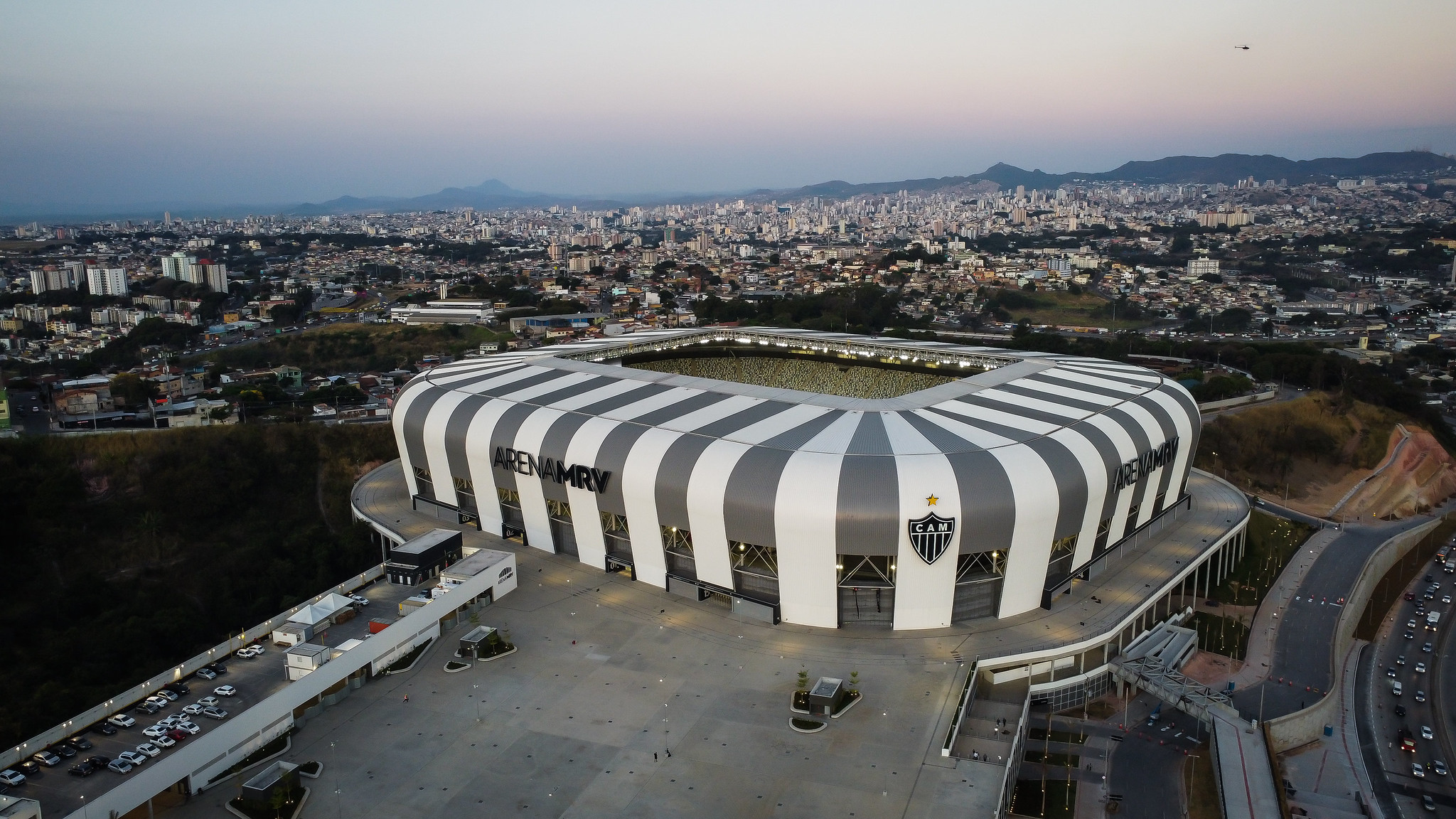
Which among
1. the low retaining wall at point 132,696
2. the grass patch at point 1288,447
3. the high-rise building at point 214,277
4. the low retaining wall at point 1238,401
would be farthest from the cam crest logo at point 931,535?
the high-rise building at point 214,277

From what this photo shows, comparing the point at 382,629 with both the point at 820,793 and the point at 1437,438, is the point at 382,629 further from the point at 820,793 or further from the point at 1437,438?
the point at 1437,438

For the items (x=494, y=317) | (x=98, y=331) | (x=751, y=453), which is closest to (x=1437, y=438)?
(x=751, y=453)

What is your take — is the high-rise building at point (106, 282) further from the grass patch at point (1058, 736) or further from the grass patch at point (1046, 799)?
the grass patch at point (1046, 799)

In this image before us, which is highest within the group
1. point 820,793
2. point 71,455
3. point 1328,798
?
point 71,455

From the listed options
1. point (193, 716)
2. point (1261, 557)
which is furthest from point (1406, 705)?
point (193, 716)

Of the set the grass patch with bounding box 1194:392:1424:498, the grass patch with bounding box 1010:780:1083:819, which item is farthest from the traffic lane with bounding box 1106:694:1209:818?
the grass patch with bounding box 1194:392:1424:498

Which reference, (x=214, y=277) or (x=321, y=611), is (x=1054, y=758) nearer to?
(x=321, y=611)
